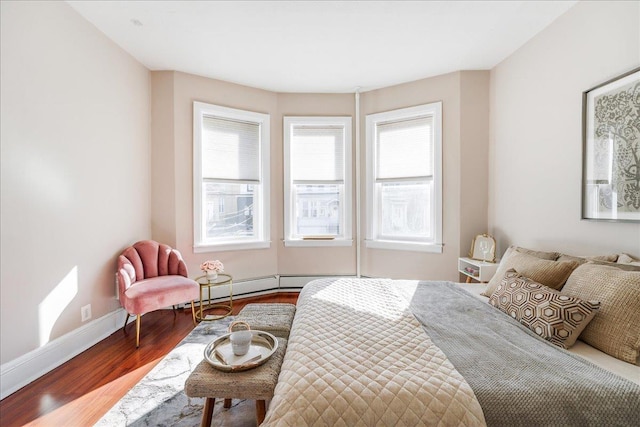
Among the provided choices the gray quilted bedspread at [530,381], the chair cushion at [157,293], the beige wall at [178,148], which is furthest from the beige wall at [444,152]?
the gray quilted bedspread at [530,381]

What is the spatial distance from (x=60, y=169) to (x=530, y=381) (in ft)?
10.7

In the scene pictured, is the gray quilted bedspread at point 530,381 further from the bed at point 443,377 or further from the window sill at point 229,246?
the window sill at point 229,246

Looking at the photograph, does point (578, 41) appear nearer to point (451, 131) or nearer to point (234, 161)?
point (451, 131)

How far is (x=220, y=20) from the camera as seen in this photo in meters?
2.56

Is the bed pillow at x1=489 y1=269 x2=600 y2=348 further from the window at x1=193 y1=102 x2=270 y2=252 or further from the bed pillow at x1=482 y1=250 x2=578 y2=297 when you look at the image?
the window at x1=193 y1=102 x2=270 y2=252

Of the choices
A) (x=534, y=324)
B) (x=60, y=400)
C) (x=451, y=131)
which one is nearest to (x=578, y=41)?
(x=451, y=131)

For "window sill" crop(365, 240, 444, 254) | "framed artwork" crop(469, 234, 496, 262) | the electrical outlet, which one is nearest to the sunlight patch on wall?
the electrical outlet

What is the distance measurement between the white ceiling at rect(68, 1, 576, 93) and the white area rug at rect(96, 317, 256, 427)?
281cm

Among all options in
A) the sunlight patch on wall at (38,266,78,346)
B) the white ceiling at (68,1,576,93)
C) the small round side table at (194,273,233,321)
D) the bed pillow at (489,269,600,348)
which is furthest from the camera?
the small round side table at (194,273,233,321)

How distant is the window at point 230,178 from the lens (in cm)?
366

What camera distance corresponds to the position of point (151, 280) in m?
2.94

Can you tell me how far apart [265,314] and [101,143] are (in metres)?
2.26

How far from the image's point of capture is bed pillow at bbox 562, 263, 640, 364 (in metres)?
1.35

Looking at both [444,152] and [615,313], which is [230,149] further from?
[615,313]
